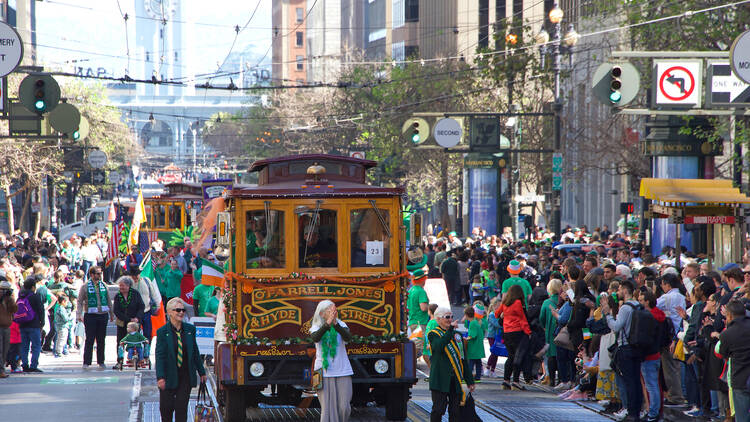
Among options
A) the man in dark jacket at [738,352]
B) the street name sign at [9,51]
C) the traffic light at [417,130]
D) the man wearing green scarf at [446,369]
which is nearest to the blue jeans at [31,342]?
the street name sign at [9,51]

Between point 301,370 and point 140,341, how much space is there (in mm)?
6693

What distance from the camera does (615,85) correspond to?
68.5ft

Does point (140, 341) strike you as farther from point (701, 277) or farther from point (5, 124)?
point (5, 124)

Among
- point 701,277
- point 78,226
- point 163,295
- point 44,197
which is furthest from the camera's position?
point 44,197

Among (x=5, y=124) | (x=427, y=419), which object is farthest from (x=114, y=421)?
(x=5, y=124)

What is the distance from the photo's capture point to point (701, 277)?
13.8m

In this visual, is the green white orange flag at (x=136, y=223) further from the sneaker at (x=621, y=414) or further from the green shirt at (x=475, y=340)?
the sneaker at (x=621, y=414)

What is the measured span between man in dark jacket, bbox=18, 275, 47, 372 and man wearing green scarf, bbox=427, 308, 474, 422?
29.0 ft

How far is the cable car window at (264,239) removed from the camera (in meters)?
13.1

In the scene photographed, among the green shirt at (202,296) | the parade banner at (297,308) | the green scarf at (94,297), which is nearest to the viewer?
the parade banner at (297,308)

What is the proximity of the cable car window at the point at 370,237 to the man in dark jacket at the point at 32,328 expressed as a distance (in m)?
7.76

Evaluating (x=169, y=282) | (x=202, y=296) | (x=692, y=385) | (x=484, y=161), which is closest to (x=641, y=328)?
(x=692, y=385)

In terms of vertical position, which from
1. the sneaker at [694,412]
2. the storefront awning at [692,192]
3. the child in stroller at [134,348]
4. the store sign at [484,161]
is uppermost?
the store sign at [484,161]

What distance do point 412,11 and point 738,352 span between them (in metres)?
79.2
